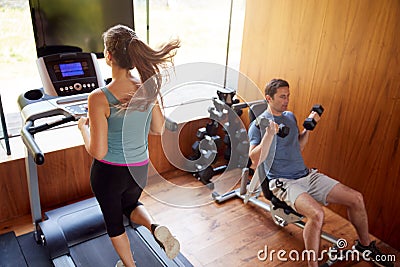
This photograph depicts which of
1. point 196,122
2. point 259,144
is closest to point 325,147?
point 259,144

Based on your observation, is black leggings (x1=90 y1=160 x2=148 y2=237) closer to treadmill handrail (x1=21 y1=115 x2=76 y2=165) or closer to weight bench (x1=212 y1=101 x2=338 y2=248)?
treadmill handrail (x1=21 y1=115 x2=76 y2=165)

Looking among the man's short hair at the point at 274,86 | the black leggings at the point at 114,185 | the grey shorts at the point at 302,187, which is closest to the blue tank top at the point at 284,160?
Answer: the grey shorts at the point at 302,187

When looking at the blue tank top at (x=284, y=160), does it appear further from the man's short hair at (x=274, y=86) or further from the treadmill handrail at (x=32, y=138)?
the treadmill handrail at (x=32, y=138)

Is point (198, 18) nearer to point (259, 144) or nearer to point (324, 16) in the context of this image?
point (324, 16)

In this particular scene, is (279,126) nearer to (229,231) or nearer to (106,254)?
(229,231)

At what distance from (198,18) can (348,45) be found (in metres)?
1.73

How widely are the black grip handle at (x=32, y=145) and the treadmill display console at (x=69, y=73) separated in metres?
0.31

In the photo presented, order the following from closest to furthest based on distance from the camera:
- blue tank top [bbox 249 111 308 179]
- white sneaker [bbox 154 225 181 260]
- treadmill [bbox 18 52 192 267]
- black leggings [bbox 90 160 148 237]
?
black leggings [bbox 90 160 148 237], white sneaker [bbox 154 225 181 260], treadmill [bbox 18 52 192 267], blue tank top [bbox 249 111 308 179]

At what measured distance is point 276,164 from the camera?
239 cm

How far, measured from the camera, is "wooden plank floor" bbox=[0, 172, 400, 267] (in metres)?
2.35

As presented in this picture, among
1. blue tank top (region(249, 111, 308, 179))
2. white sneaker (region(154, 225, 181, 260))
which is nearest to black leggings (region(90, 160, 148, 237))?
→ white sneaker (region(154, 225, 181, 260))

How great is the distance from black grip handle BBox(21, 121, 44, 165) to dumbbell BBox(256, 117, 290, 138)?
4.06 feet

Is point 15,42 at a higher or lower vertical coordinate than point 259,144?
higher

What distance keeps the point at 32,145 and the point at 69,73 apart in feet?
1.99
